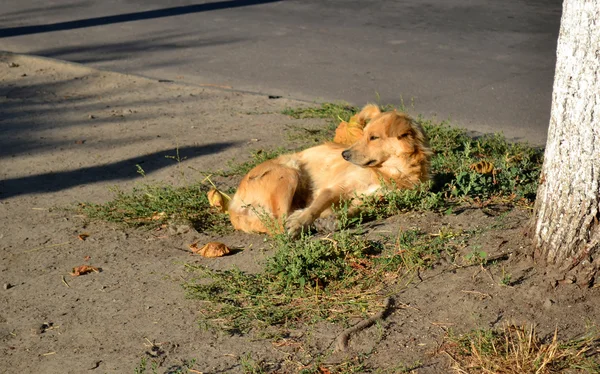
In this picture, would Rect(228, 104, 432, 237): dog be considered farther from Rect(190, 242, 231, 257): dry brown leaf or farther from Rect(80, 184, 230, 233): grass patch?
Rect(190, 242, 231, 257): dry brown leaf

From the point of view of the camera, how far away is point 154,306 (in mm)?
4965

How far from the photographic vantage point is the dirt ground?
4301 mm

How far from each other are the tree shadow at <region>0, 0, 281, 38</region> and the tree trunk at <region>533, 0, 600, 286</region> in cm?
1259

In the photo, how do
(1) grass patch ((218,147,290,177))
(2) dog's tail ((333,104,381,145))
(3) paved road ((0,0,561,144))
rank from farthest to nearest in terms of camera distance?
(3) paved road ((0,0,561,144)), (1) grass patch ((218,147,290,177)), (2) dog's tail ((333,104,381,145))

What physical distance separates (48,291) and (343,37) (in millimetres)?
9311

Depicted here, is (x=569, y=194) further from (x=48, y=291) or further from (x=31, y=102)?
(x=31, y=102)

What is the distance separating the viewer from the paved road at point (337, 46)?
1017cm

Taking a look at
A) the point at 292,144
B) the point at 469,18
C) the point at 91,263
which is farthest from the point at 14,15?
the point at 91,263

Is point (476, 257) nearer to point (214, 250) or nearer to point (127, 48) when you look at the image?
point (214, 250)

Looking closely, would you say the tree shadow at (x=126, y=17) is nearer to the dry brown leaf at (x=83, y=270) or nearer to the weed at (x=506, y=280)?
the dry brown leaf at (x=83, y=270)

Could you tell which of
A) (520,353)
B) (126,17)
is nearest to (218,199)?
(520,353)

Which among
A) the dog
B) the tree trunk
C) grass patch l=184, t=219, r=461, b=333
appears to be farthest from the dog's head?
the tree trunk

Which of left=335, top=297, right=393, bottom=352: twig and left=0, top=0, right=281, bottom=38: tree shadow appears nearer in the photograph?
left=335, top=297, right=393, bottom=352: twig

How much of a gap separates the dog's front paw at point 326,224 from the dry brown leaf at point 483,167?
147 centimetres
